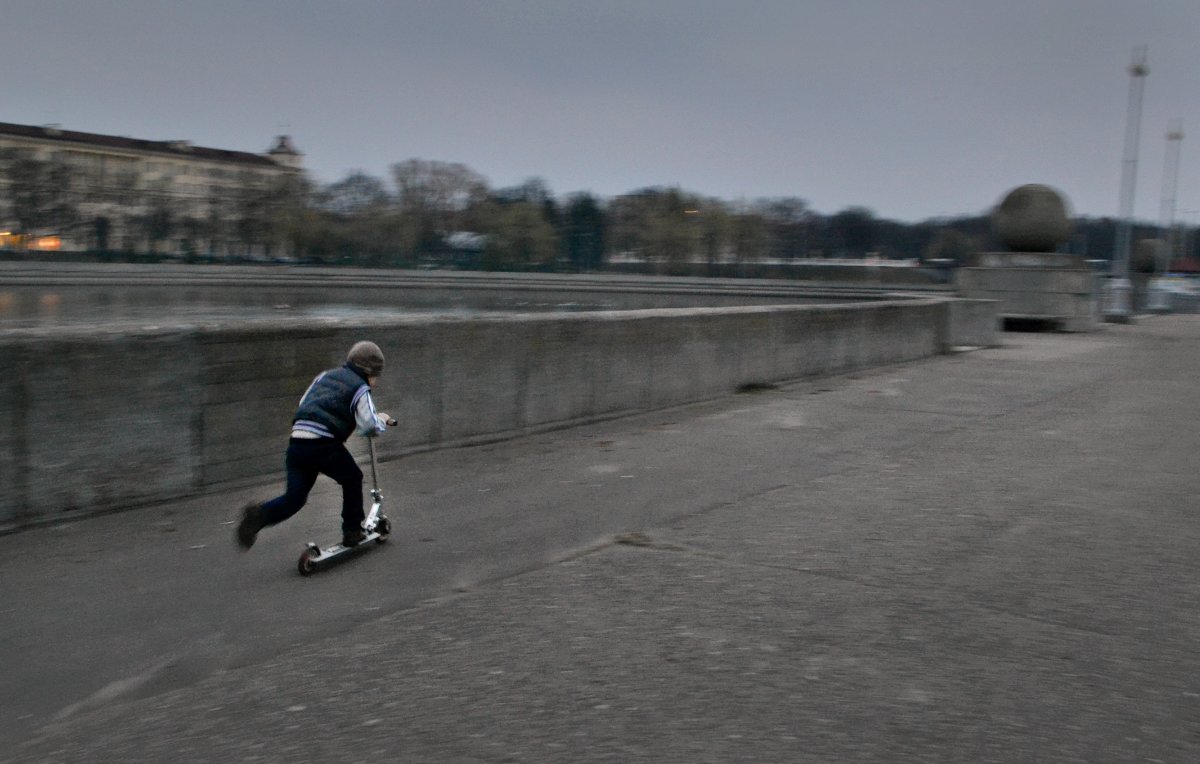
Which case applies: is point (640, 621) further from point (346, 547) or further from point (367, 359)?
point (367, 359)

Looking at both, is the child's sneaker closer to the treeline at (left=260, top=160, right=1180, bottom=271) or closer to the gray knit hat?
the gray knit hat

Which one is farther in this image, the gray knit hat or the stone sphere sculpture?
the stone sphere sculpture

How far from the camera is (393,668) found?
4.46 meters

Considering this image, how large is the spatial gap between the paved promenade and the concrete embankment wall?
301mm

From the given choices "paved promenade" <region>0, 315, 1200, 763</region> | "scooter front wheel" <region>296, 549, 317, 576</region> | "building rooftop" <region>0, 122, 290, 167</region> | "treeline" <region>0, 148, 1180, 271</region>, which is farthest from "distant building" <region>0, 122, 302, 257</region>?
"scooter front wheel" <region>296, 549, 317, 576</region>

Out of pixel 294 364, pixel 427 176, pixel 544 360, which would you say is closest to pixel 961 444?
pixel 544 360

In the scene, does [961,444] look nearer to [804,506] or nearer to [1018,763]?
[804,506]

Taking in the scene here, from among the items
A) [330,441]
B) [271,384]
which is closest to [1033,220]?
[271,384]

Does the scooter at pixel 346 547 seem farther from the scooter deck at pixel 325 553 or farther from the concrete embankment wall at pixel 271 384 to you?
the concrete embankment wall at pixel 271 384

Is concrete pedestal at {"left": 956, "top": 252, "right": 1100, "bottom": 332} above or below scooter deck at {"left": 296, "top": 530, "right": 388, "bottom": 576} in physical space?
above

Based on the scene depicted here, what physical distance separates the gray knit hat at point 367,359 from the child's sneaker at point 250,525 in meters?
0.94

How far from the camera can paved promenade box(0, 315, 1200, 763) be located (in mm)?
3842

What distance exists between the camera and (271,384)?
313 inches

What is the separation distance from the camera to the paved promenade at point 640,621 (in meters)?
3.84
